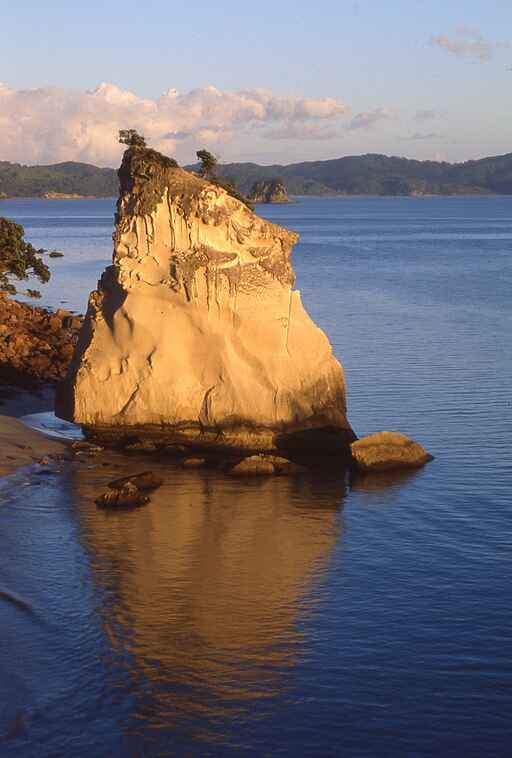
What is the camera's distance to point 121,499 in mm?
28656

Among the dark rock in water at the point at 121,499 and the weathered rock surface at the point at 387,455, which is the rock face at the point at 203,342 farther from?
the dark rock in water at the point at 121,499

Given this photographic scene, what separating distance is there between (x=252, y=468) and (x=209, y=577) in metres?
8.65

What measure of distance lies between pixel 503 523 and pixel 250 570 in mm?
6689

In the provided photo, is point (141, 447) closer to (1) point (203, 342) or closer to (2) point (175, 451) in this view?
(2) point (175, 451)

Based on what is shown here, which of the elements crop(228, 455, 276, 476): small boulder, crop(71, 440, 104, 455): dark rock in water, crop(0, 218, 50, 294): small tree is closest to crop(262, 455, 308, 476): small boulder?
crop(228, 455, 276, 476): small boulder

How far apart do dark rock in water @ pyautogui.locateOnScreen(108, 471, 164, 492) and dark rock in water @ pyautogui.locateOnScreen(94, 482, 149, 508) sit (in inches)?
20.3

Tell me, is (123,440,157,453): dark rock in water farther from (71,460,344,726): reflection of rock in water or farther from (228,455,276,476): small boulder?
(228,455,276,476): small boulder

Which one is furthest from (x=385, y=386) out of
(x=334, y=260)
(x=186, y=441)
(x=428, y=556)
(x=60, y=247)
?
(x=60, y=247)

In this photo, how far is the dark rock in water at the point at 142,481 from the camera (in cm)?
2962

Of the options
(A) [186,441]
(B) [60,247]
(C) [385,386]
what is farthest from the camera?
(B) [60,247]

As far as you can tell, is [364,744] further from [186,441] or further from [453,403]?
[453,403]

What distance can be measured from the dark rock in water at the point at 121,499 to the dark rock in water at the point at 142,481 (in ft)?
1.70

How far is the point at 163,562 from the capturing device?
24.3m

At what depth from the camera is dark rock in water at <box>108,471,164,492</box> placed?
29.6 meters
